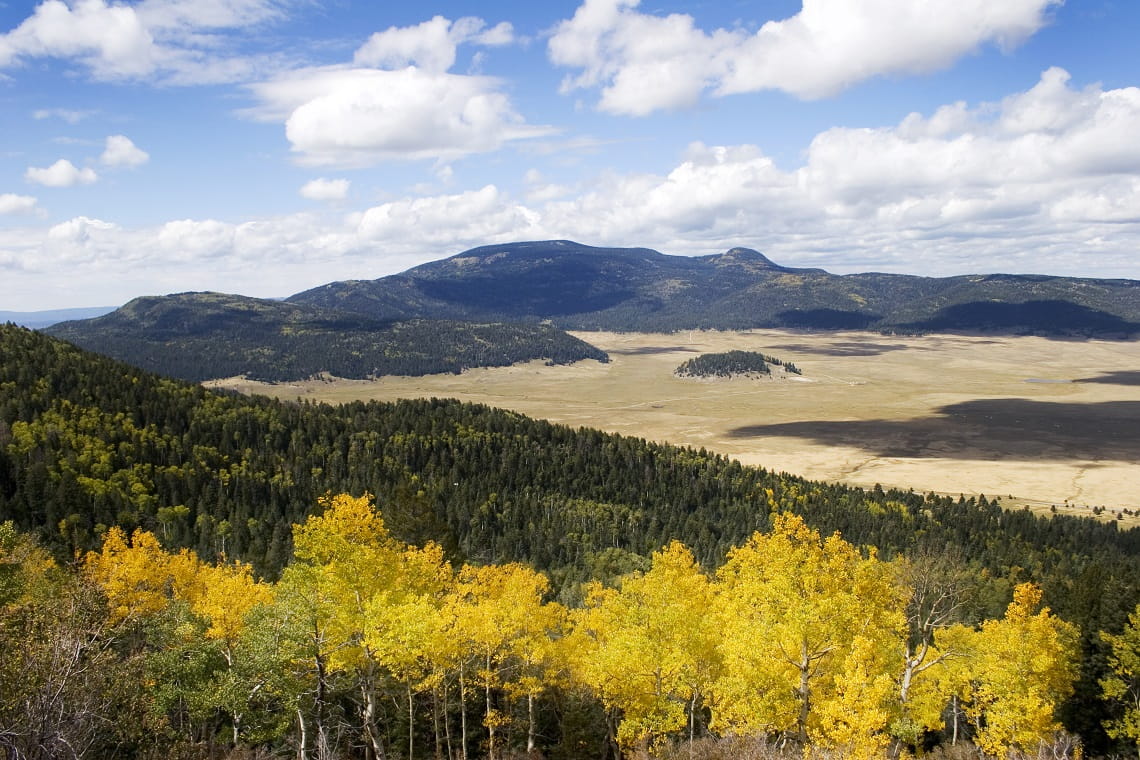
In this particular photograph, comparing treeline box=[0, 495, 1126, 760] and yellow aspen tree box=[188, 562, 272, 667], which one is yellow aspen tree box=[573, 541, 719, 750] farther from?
yellow aspen tree box=[188, 562, 272, 667]

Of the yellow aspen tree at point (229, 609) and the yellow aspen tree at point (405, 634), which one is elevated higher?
the yellow aspen tree at point (405, 634)

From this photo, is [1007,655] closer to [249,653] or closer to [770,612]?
[770,612]

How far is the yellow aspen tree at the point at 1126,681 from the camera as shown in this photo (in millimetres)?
47719

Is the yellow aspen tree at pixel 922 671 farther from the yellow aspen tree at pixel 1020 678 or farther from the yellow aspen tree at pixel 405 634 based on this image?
the yellow aspen tree at pixel 405 634

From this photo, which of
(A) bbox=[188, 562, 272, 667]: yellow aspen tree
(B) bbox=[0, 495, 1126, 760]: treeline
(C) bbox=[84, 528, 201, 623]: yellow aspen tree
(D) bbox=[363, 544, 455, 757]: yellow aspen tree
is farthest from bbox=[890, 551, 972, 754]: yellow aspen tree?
(C) bbox=[84, 528, 201, 623]: yellow aspen tree

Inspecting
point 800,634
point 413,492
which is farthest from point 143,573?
point 800,634

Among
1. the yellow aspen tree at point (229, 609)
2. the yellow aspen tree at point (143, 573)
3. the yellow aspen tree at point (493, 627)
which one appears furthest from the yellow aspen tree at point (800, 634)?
the yellow aspen tree at point (143, 573)

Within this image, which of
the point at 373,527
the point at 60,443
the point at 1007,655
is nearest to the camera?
the point at 373,527

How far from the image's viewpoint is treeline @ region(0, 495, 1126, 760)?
2448cm

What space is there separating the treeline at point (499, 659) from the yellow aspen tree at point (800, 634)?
0.35 ft

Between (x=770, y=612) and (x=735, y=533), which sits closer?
(x=770, y=612)

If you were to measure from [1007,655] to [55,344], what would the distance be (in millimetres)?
217787

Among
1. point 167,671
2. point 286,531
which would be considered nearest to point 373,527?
point 167,671

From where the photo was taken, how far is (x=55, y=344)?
607 ft
